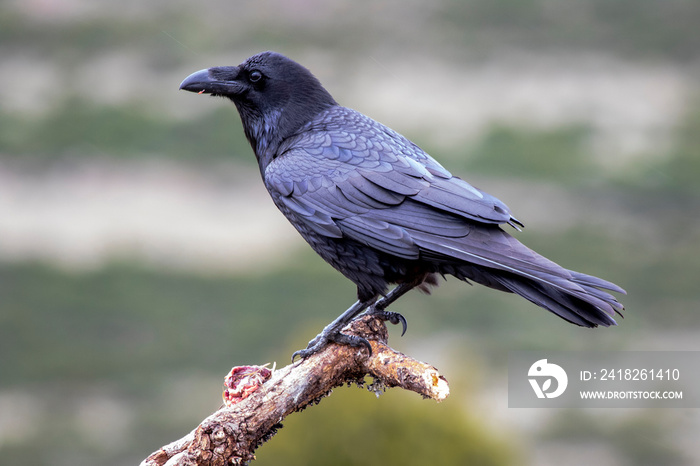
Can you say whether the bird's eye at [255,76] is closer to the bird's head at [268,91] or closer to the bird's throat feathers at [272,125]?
the bird's head at [268,91]

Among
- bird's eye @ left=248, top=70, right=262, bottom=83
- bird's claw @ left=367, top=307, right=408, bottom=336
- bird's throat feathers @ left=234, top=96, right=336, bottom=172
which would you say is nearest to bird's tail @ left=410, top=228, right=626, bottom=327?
bird's claw @ left=367, top=307, right=408, bottom=336

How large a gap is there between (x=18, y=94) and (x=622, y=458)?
43.9ft

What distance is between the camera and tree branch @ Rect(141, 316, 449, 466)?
3.92 meters

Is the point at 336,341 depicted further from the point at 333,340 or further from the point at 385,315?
the point at 385,315

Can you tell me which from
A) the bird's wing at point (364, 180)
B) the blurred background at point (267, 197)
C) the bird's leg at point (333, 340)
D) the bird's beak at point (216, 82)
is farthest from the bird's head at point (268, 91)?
Result: the blurred background at point (267, 197)

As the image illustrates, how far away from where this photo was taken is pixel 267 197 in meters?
16.2

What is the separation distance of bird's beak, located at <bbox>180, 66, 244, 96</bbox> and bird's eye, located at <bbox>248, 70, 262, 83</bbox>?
8cm

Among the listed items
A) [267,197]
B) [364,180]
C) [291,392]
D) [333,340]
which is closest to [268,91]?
[364,180]

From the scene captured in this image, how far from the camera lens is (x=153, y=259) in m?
14.7

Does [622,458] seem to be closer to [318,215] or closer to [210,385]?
[210,385]

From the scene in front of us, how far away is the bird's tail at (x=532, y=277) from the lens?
4.04 m

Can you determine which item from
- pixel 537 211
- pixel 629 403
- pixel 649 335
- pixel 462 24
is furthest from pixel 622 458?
pixel 462 24

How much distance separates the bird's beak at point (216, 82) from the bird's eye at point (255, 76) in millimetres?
83

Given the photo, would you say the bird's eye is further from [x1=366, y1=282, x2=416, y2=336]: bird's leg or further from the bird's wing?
[x1=366, y1=282, x2=416, y2=336]: bird's leg
